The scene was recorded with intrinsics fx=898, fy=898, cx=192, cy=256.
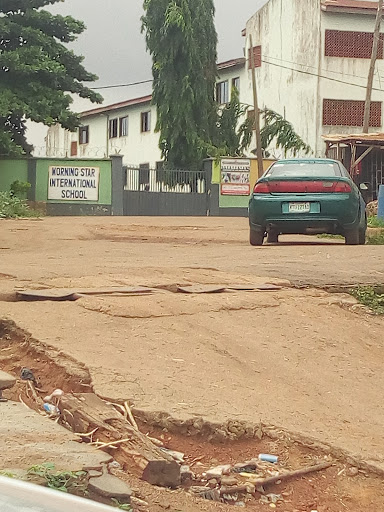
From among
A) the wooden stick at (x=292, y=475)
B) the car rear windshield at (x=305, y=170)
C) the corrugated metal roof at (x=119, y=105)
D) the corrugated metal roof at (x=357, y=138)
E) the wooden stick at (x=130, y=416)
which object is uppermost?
the corrugated metal roof at (x=119, y=105)

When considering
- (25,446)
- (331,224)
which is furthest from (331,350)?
(331,224)

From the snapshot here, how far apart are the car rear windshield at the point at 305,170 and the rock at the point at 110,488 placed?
9.94 m

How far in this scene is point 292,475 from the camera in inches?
160

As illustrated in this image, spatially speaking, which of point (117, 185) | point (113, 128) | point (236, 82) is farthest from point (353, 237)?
point (113, 128)

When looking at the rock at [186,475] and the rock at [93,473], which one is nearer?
the rock at [93,473]

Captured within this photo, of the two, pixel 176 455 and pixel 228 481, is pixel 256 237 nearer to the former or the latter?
pixel 176 455

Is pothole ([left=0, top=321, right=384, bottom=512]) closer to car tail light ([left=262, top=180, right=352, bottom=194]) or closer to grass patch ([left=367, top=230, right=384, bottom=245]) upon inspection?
car tail light ([left=262, top=180, right=352, bottom=194])

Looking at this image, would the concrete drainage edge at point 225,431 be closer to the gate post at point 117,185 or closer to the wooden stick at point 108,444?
the wooden stick at point 108,444

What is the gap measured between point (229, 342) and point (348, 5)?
32.3 m

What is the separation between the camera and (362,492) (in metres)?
4.05

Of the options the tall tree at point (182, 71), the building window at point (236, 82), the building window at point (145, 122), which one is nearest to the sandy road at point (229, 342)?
the tall tree at point (182, 71)

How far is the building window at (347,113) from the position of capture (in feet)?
121

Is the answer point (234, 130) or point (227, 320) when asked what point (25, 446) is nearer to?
point (227, 320)

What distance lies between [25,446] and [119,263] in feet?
19.1
